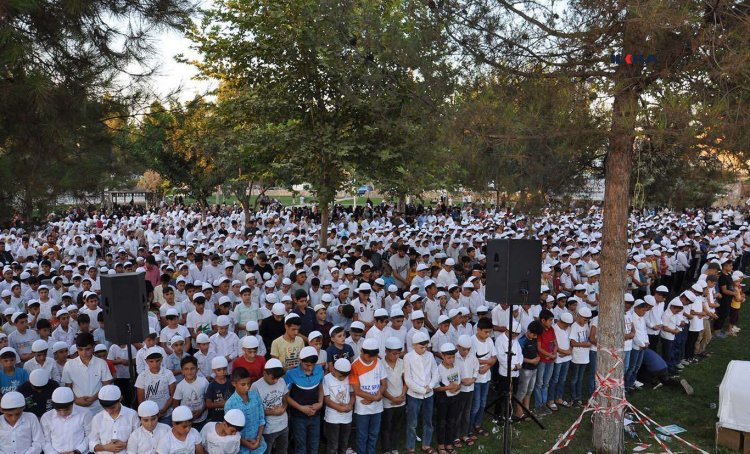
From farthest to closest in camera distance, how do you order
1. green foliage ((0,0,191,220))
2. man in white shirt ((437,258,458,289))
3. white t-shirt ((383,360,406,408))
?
1. man in white shirt ((437,258,458,289))
2. white t-shirt ((383,360,406,408))
3. green foliage ((0,0,191,220))

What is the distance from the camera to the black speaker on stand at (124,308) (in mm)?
5703

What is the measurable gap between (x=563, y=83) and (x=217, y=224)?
65.4 ft

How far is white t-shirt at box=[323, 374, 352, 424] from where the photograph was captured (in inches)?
239

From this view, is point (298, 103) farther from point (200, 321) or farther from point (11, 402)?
point (11, 402)

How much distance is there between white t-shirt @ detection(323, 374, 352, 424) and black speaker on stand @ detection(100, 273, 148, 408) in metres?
2.03

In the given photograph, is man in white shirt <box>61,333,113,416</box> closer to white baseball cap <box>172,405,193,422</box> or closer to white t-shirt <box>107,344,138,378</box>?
white t-shirt <box>107,344,138,378</box>

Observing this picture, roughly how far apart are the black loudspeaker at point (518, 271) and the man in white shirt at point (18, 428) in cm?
480

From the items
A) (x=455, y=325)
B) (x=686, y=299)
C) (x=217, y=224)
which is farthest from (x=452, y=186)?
(x=455, y=325)

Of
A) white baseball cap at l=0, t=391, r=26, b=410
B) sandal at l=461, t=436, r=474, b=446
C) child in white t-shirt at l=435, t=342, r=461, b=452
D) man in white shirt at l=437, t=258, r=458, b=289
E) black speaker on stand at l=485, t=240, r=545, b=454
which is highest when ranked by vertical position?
black speaker on stand at l=485, t=240, r=545, b=454

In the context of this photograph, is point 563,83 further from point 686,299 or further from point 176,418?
point 686,299

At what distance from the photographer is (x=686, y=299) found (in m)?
9.94

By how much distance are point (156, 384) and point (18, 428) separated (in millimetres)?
1290

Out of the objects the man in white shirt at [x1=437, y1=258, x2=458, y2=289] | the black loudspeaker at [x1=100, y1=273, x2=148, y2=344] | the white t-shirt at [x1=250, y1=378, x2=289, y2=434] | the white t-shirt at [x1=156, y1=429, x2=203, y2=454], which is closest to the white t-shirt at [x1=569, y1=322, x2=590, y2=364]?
the man in white shirt at [x1=437, y1=258, x2=458, y2=289]

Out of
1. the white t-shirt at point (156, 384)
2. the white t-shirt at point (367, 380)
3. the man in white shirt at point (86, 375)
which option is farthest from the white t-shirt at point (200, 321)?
the white t-shirt at point (367, 380)
